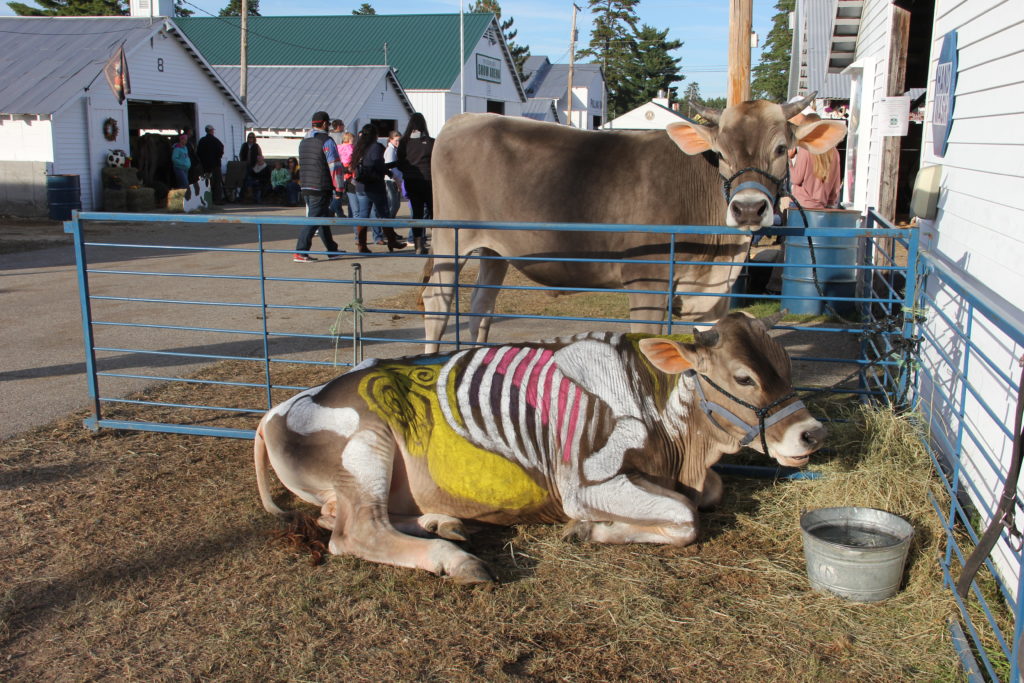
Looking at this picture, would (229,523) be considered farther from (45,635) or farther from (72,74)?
(72,74)

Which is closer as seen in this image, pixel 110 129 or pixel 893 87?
pixel 893 87

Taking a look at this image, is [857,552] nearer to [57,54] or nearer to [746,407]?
[746,407]

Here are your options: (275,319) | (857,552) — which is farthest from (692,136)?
(275,319)

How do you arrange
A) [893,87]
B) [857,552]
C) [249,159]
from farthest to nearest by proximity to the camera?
[249,159]
[893,87]
[857,552]

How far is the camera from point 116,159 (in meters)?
22.6

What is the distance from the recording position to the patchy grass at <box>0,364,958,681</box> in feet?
10.4

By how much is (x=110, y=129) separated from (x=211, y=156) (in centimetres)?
254

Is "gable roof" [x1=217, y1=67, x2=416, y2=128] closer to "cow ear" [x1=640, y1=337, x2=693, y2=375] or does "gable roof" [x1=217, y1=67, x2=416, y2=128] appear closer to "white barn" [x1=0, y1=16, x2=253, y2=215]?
"white barn" [x1=0, y1=16, x2=253, y2=215]

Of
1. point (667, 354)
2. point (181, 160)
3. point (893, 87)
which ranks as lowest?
point (667, 354)

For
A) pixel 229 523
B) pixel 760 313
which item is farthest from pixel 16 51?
pixel 229 523

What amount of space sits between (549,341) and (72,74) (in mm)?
22258

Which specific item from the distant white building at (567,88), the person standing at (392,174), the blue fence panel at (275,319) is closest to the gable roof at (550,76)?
the distant white building at (567,88)

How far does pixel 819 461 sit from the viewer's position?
15.5 ft

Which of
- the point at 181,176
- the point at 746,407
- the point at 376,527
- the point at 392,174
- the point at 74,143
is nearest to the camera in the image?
the point at 746,407
